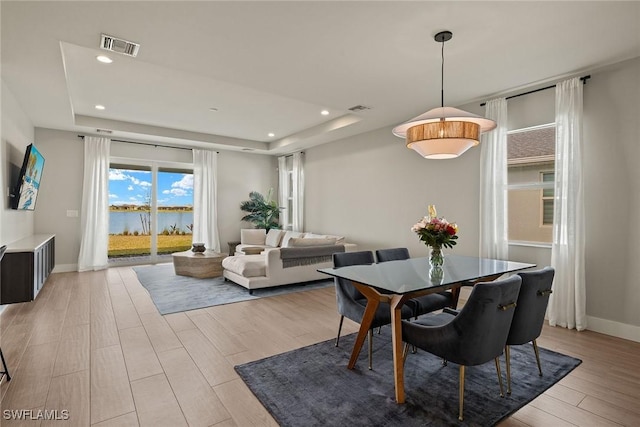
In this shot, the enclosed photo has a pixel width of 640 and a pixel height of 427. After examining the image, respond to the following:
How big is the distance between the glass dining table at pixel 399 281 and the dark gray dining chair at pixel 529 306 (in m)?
0.37

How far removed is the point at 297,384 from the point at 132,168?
6.79 m

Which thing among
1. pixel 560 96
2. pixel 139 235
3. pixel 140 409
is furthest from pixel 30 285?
pixel 560 96

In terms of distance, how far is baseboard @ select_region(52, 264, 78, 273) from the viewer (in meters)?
6.36

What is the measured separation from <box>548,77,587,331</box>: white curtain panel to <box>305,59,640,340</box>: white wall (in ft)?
0.51

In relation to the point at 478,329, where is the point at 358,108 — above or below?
above

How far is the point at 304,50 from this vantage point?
10.1 ft

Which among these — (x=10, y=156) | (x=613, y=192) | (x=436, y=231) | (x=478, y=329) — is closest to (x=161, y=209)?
(x=10, y=156)

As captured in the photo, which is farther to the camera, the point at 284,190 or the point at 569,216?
the point at 284,190

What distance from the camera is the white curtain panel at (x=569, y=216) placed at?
351cm

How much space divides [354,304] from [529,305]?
4.24ft

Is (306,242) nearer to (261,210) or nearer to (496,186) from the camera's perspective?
(496,186)

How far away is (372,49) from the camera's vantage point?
3.07 meters

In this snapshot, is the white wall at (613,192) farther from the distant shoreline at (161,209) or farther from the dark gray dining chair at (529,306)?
the distant shoreline at (161,209)

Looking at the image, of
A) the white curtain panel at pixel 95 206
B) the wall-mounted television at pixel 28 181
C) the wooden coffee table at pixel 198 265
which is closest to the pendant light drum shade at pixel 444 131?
the wooden coffee table at pixel 198 265
